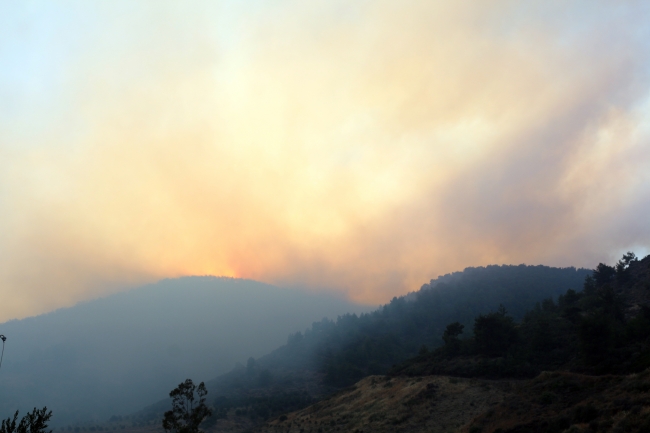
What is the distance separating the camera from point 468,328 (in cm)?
12394

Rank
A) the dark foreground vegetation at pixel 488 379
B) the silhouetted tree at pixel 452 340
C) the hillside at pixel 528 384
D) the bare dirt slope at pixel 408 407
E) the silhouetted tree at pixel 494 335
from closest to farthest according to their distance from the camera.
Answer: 1. the hillside at pixel 528 384
2. the dark foreground vegetation at pixel 488 379
3. the bare dirt slope at pixel 408 407
4. the silhouetted tree at pixel 494 335
5. the silhouetted tree at pixel 452 340

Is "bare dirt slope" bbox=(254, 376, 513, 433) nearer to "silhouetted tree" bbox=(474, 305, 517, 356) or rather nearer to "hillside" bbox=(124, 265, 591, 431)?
"silhouetted tree" bbox=(474, 305, 517, 356)

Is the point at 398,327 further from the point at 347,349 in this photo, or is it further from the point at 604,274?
the point at 604,274

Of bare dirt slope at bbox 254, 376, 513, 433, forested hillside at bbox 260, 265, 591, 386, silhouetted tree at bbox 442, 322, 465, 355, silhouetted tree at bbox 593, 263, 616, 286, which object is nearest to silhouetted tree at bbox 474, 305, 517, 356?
silhouetted tree at bbox 442, 322, 465, 355

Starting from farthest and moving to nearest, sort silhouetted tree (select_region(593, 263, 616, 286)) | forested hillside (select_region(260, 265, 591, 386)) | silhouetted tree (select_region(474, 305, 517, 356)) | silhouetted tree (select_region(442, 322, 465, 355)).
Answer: forested hillside (select_region(260, 265, 591, 386))
silhouetted tree (select_region(593, 263, 616, 286))
silhouetted tree (select_region(442, 322, 465, 355))
silhouetted tree (select_region(474, 305, 517, 356))

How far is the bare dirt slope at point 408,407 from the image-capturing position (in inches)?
1563

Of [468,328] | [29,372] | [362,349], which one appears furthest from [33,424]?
[29,372]

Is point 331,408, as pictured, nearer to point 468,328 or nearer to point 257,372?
point 257,372

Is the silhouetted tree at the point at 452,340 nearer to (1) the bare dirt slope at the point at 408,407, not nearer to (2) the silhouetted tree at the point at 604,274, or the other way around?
(1) the bare dirt slope at the point at 408,407

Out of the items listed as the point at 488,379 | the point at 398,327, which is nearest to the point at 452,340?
the point at 488,379

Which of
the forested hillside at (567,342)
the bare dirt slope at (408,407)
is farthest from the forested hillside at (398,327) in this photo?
the bare dirt slope at (408,407)

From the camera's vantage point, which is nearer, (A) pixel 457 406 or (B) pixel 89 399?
(A) pixel 457 406

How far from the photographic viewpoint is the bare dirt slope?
130ft

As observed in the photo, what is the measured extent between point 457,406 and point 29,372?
192383 mm
